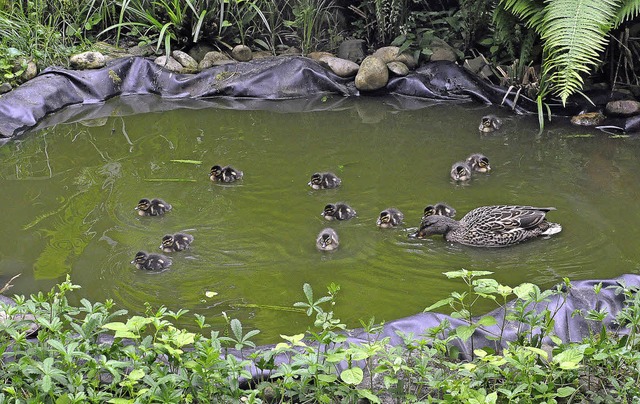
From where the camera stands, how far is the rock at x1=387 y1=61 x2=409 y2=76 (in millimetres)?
10953

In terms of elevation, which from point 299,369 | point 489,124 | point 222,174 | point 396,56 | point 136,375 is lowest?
point 222,174

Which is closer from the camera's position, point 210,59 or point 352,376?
point 352,376

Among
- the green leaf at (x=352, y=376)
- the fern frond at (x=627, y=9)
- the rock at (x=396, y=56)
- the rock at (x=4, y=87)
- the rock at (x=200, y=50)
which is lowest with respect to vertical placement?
the rock at (x=4, y=87)

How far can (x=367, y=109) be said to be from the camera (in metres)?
10.4

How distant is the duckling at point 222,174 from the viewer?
7.96 meters

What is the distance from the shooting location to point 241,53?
38.1 ft

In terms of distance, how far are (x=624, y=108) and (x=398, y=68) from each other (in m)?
2.93

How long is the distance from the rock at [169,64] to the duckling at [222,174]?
3824 mm

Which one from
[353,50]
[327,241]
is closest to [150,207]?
[327,241]

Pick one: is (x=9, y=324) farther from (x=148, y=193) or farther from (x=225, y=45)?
(x=225, y=45)

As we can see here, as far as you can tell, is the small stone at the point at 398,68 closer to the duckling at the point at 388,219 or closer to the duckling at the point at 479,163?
the duckling at the point at 479,163

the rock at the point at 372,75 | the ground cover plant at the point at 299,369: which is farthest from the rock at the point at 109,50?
the ground cover plant at the point at 299,369

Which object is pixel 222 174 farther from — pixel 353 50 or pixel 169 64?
pixel 353 50

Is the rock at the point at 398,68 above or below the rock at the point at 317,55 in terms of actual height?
above
